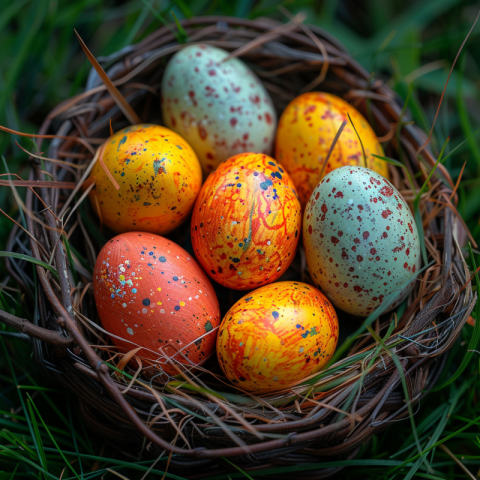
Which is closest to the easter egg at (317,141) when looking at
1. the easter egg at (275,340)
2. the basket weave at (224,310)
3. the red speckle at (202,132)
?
Result: the basket weave at (224,310)

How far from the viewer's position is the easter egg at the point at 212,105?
1124 mm

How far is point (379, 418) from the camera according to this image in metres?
0.91

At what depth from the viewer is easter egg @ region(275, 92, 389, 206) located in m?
1.11

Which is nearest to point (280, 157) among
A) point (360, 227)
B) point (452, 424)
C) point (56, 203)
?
point (360, 227)

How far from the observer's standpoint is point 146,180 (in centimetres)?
99

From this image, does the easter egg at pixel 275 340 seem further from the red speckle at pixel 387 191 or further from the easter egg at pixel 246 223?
the red speckle at pixel 387 191

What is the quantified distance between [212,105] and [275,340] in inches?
27.1

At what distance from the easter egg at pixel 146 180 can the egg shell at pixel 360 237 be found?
0.35 metres

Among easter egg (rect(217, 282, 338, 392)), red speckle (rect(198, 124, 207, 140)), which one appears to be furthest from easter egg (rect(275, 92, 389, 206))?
easter egg (rect(217, 282, 338, 392))

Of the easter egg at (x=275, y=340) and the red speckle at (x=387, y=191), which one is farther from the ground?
the red speckle at (x=387, y=191)

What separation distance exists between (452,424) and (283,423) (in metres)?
0.58

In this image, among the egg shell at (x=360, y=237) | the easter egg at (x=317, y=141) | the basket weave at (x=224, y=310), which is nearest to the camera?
the basket weave at (x=224, y=310)

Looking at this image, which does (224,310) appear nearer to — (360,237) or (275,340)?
(275,340)

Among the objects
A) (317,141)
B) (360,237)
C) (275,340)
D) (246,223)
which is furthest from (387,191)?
(275,340)
